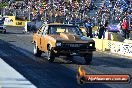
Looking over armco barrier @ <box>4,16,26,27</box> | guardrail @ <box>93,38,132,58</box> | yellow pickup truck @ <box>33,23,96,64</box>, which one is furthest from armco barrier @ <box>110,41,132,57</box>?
armco barrier @ <box>4,16,26,27</box>

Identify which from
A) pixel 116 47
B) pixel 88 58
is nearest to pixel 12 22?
pixel 116 47

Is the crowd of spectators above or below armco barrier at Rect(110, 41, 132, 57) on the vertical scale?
above

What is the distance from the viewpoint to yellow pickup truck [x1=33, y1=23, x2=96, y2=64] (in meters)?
16.7

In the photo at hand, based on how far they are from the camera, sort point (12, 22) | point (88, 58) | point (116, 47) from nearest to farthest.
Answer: point (88, 58) < point (116, 47) < point (12, 22)

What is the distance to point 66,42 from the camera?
54.6 feet

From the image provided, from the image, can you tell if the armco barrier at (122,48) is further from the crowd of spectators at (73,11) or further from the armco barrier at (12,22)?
the armco barrier at (12,22)

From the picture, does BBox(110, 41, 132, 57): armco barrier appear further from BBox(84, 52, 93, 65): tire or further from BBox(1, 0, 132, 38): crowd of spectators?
BBox(1, 0, 132, 38): crowd of spectators

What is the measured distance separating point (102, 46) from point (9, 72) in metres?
15.8

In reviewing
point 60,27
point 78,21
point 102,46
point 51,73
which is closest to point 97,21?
point 78,21

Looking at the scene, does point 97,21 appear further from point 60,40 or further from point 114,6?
point 60,40

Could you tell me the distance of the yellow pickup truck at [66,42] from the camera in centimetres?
1672

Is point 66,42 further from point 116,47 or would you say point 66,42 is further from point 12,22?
point 12,22

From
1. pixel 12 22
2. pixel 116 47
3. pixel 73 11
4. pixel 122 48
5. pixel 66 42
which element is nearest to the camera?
pixel 66 42

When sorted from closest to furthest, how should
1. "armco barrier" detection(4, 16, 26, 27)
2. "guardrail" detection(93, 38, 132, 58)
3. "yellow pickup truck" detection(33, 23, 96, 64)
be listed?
"yellow pickup truck" detection(33, 23, 96, 64)
"guardrail" detection(93, 38, 132, 58)
"armco barrier" detection(4, 16, 26, 27)
